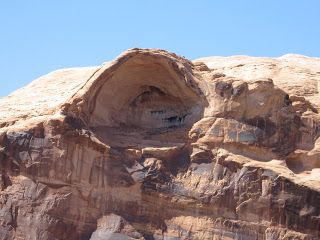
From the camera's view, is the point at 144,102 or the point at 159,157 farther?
the point at 144,102

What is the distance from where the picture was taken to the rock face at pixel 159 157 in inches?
855

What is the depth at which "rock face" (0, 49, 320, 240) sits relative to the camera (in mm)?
21719

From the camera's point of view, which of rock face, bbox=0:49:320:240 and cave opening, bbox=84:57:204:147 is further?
cave opening, bbox=84:57:204:147

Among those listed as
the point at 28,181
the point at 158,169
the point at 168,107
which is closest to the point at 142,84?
the point at 168,107

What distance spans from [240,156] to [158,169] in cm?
231

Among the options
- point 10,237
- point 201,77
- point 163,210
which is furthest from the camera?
point 201,77

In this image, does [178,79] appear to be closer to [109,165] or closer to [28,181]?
[109,165]

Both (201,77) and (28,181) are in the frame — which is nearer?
(28,181)

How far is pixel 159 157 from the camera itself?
23.1m

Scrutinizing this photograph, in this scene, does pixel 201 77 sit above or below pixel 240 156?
above

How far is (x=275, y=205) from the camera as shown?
893 inches

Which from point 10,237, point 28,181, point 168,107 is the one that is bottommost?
point 10,237

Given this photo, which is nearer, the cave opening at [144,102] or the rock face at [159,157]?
the rock face at [159,157]

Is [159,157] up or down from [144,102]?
down
